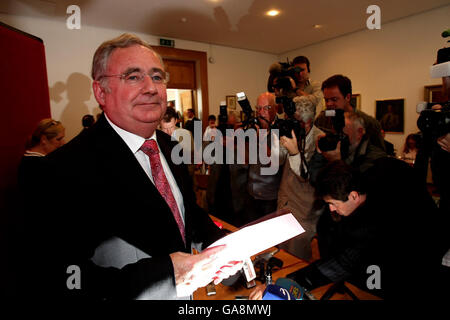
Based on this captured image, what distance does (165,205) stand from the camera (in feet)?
2.67

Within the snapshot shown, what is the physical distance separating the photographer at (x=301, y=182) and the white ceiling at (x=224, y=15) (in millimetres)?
3115

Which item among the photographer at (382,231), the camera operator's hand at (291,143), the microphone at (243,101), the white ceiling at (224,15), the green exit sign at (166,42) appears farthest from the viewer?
the green exit sign at (166,42)

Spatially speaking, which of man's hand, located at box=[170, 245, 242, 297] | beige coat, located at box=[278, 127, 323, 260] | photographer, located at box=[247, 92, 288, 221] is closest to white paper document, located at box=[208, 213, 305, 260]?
man's hand, located at box=[170, 245, 242, 297]

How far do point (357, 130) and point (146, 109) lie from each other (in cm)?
153

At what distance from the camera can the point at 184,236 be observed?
3.08 feet

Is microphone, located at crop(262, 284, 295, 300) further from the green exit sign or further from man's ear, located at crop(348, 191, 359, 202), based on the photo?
the green exit sign

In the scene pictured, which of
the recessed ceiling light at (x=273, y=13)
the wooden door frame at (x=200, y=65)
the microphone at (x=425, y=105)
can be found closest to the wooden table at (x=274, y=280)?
the microphone at (x=425, y=105)

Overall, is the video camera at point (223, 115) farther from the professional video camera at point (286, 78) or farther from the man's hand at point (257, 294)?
the man's hand at point (257, 294)

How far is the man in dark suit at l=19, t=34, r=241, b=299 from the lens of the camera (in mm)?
675

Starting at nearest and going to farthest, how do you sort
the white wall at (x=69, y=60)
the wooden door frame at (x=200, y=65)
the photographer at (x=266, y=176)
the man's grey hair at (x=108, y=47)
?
1. the man's grey hair at (x=108, y=47)
2. the photographer at (x=266, y=176)
3. the white wall at (x=69, y=60)
4. the wooden door frame at (x=200, y=65)

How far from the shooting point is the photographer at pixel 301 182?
175cm
